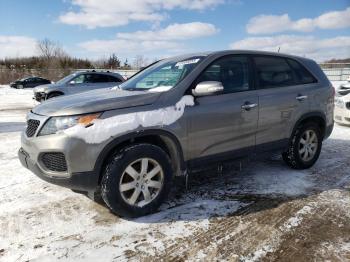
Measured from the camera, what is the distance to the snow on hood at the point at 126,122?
132 inches

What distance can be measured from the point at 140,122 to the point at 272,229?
1.67 meters

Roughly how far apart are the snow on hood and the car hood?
4.7 inches

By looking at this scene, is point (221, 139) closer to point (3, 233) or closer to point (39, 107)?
point (39, 107)

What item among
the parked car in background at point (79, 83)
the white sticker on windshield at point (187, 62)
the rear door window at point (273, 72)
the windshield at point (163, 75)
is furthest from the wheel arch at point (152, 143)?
the parked car in background at point (79, 83)

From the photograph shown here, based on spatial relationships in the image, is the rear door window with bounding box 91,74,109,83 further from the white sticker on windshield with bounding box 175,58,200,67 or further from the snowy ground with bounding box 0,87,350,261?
the white sticker on windshield with bounding box 175,58,200,67

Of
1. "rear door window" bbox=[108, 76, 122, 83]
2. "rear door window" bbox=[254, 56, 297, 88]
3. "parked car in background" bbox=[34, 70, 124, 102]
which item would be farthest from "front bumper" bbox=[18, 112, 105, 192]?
"rear door window" bbox=[108, 76, 122, 83]

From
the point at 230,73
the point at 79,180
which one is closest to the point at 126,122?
the point at 79,180

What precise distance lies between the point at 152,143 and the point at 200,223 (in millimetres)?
968

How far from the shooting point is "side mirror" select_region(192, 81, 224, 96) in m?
3.89

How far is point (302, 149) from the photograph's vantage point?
527 centimetres

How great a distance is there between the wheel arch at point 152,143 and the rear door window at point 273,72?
4.91 ft

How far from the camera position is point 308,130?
17.1 ft

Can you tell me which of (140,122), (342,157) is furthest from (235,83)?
(342,157)

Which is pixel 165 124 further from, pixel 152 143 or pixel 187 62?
pixel 187 62
